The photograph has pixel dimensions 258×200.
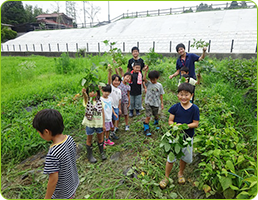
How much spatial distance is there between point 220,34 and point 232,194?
65.6 feet

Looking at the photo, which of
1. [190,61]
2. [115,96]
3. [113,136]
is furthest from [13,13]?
[190,61]

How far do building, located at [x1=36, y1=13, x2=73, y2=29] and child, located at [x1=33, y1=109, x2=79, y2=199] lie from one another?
148ft

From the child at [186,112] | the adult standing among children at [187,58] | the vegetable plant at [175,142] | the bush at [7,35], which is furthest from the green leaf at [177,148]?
the bush at [7,35]

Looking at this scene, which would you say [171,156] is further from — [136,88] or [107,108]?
[136,88]

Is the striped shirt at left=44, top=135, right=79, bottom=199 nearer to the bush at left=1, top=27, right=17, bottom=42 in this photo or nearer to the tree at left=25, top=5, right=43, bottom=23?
the bush at left=1, top=27, right=17, bottom=42

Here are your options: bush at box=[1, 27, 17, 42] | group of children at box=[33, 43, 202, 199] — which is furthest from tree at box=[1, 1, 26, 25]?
group of children at box=[33, 43, 202, 199]

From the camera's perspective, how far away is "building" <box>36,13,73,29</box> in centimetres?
4112

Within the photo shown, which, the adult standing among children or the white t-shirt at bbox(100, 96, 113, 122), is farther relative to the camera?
the adult standing among children

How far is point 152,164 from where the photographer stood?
9.73 ft

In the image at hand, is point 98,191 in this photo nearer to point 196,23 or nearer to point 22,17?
point 196,23

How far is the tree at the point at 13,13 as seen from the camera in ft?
125

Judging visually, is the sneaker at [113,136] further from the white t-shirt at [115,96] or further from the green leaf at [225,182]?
the green leaf at [225,182]

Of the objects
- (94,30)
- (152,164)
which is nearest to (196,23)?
(94,30)

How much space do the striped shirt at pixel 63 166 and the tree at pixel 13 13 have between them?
4788 cm
